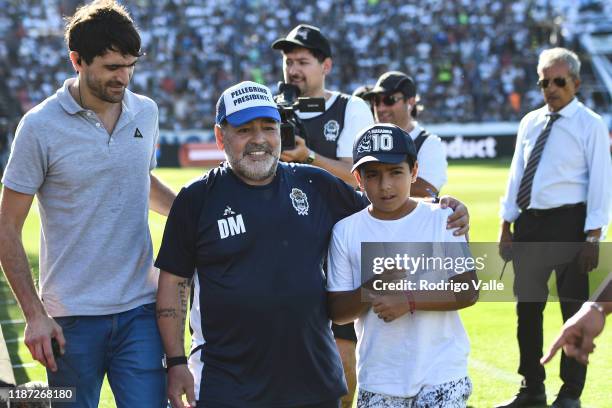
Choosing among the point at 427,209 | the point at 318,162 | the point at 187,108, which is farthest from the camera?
the point at 187,108

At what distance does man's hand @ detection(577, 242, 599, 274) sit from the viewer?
6520mm

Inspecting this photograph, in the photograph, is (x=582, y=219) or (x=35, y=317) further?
(x=582, y=219)

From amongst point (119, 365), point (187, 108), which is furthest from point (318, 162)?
point (187, 108)

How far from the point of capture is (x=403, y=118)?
666 centimetres

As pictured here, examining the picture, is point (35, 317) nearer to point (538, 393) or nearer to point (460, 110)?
point (538, 393)

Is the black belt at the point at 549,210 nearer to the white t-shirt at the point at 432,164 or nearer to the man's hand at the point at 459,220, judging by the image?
the white t-shirt at the point at 432,164

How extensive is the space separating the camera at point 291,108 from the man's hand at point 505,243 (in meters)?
1.98

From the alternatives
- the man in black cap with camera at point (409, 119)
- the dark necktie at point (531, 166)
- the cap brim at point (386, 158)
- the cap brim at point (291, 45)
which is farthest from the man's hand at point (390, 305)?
the dark necktie at point (531, 166)

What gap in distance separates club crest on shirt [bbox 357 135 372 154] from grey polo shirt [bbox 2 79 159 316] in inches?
39.8

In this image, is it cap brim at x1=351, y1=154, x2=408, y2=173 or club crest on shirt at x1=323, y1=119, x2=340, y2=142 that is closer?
cap brim at x1=351, y1=154, x2=408, y2=173

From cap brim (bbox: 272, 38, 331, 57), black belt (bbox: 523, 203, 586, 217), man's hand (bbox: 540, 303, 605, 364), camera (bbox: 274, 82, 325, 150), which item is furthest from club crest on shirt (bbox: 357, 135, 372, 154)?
black belt (bbox: 523, 203, 586, 217)

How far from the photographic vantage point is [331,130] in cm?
600

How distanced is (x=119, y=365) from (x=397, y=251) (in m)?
1.36
